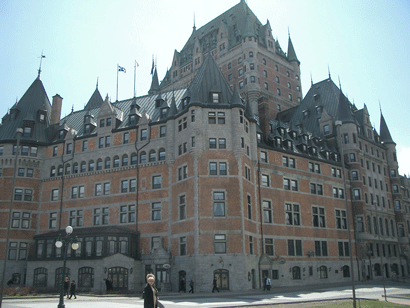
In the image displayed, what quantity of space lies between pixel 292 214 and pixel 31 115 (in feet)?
134

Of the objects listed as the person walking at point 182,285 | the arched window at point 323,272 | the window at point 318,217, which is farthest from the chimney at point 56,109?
the arched window at point 323,272

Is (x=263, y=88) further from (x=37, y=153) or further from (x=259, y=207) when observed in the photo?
(x=37, y=153)

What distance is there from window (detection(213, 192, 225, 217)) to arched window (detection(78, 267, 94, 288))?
15.7 m

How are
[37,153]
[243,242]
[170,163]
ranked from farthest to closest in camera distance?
[37,153], [170,163], [243,242]

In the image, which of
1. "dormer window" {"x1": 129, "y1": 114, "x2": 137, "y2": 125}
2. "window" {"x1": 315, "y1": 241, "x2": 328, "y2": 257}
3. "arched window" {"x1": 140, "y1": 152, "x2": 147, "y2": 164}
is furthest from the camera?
"window" {"x1": 315, "y1": 241, "x2": 328, "y2": 257}

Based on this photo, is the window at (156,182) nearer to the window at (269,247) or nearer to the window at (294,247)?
the window at (269,247)

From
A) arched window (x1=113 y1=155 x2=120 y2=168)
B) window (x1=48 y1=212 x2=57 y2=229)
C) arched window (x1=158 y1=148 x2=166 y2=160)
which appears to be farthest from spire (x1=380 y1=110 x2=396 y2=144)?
window (x1=48 y1=212 x2=57 y2=229)

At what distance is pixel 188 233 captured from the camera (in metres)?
44.9

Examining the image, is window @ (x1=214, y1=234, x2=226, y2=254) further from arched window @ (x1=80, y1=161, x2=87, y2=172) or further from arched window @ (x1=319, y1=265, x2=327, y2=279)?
arched window @ (x1=80, y1=161, x2=87, y2=172)

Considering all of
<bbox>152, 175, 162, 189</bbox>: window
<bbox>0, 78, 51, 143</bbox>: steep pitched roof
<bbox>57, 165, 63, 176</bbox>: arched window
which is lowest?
<bbox>152, 175, 162, 189</bbox>: window

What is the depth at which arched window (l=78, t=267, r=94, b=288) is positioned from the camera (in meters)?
46.0

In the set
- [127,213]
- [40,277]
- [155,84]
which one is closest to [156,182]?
[127,213]

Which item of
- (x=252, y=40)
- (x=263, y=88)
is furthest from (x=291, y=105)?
(x=252, y=40)

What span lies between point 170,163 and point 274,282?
19.4m
